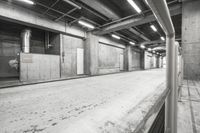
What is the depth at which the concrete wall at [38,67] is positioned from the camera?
460 centimetres

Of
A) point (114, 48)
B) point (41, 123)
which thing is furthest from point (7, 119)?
point (114, 48)

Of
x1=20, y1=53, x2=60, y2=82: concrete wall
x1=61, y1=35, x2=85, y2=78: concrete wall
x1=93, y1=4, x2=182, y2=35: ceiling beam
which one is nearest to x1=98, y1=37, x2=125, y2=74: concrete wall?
x1=93, y1=4, x2=182, y2=35: ceiling beam

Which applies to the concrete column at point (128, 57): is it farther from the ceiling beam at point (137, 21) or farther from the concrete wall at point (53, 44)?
the concrete wall at point (53, 44)

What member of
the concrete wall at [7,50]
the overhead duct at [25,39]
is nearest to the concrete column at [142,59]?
the overhead duct at [25,39]

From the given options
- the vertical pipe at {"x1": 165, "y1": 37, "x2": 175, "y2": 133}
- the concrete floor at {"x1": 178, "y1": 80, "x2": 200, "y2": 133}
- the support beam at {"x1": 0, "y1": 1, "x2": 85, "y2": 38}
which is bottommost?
the concrete floor at {"x1": 178, "y1": 80, "x2": 200, "y2": 133}

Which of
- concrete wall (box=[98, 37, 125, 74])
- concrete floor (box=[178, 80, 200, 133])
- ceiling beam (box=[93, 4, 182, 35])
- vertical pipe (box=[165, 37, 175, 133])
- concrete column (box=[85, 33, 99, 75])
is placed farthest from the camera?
concrete wall (box=[98, 37, 125, 74])

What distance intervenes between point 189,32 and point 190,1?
4.36ft

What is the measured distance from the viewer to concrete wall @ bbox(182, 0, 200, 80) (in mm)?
4117

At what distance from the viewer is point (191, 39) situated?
14.0 feet

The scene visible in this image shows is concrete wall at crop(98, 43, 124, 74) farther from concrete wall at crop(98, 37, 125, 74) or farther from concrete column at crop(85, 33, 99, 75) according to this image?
concrete column at crop(85, 33, 99, 75)

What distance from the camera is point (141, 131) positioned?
0.33 m

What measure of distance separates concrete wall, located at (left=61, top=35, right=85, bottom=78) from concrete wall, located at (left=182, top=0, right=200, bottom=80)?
632 centimetres

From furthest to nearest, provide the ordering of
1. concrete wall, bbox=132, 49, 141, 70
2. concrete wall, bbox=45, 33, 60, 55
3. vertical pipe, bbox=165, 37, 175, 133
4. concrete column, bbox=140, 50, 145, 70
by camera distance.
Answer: concrete column, bbox=140, 50, 145, 70 → concrete wall, bbox=132, 49, 141, 70 → concrete wall, bbox=45, 33, 60, 55 → vertical pipe, bbox=165, 37, 175, 133

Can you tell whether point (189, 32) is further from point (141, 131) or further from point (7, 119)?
point (7, 119)
